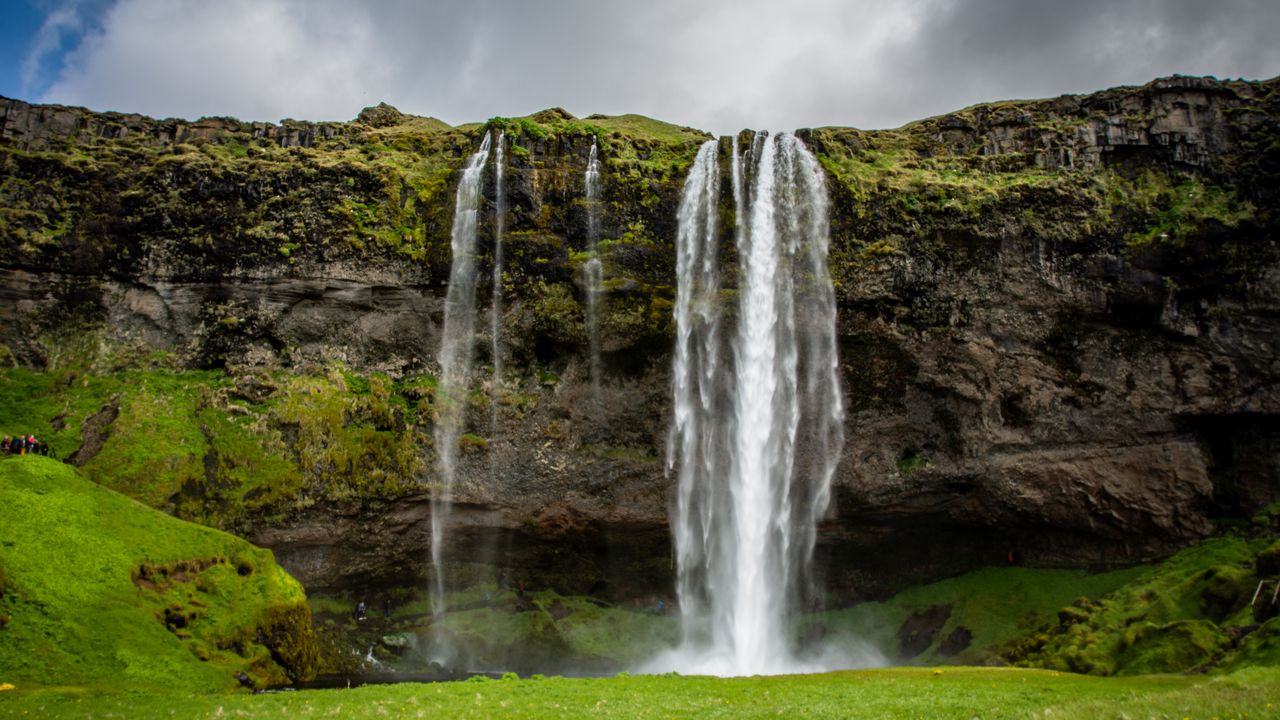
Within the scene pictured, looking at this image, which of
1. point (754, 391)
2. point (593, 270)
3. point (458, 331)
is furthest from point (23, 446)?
point (754, 391)

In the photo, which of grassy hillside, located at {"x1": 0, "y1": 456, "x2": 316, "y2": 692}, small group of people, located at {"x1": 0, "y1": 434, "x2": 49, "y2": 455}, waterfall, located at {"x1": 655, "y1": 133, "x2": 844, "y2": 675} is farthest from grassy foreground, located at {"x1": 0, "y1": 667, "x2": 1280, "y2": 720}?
small group of people, located at {"x1": 0, "y1": 434, "x2": 49, "y2": 455}

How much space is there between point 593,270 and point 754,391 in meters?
9.76

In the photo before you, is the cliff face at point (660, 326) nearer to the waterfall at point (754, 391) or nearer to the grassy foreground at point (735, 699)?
the waterfall at point (754, 391)

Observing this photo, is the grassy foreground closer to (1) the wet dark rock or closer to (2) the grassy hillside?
(2) the grassy hillside

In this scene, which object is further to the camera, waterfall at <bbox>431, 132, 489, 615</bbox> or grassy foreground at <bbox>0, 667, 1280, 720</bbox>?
waterfall at <bbox>431, 132, 489, 615</bbox>

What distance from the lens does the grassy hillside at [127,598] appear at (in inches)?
874

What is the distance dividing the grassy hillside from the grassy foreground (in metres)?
2.50

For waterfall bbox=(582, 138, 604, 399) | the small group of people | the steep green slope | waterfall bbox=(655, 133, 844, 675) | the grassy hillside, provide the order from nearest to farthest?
the grassy hillside < the steep green slope < the small group of people < waterfall bbox=(655, 133, 844, 675) < waterfall bbox=(582, 138, 604, 399)

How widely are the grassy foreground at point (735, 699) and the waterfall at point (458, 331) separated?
18175 millimetres

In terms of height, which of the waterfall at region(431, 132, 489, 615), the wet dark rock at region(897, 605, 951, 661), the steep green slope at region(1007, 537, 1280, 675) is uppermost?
the waterfall at region(431, 132, 489, 615)

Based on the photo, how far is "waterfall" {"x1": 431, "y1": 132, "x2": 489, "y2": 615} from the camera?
40.6m

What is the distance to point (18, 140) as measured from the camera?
1763 inches

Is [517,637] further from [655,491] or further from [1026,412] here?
[1026,412]

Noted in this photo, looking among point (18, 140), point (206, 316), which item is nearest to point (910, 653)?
point (206, 316)
